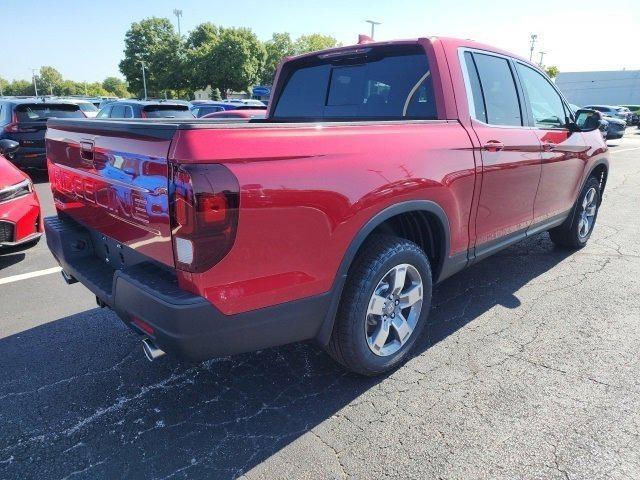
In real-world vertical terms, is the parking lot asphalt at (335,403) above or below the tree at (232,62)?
below

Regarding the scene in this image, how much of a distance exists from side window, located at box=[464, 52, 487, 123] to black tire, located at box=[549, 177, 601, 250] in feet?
7.48

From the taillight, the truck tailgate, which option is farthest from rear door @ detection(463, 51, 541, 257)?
the truck tailgate

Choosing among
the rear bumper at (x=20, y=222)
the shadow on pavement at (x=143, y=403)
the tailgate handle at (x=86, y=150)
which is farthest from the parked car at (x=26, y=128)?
the tailgate handle at (x=86, y=150)

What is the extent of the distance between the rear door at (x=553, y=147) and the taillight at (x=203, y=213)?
9.59 feet

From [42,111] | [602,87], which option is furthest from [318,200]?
[602,87]

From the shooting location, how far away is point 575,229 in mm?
4906

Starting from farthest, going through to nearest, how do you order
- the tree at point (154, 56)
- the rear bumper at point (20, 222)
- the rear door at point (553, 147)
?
the tree at point (154, 56) → the rear bumper at point (20, 222) → the rear door at point (553, 147)

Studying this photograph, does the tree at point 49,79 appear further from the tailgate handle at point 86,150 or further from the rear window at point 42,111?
the tailgate handle at point 86,150

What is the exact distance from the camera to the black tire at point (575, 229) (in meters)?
4.84

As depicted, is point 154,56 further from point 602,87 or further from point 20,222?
point 20,222

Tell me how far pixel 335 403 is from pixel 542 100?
3.22m

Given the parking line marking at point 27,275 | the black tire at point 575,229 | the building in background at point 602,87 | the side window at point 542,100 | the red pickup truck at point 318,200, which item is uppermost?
the building in background at point 602,87

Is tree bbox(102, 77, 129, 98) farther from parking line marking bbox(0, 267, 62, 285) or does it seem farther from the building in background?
parking line marking bbox(0, 267, 62, 285)

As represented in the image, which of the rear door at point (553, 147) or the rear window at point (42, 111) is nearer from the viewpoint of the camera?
the rear door at point (553, 147)
